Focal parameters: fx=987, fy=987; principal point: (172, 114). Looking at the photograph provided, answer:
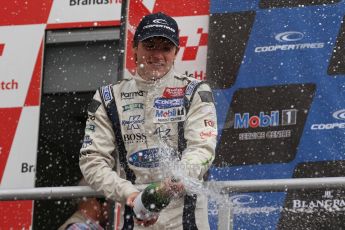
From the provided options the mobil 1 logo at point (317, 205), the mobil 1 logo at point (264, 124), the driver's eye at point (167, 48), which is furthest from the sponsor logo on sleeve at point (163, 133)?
the mobil 1 logo at point (264, 124)

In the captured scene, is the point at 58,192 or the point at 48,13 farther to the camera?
the point at 48,13

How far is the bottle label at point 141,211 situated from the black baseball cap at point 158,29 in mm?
694

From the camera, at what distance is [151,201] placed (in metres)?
3.34

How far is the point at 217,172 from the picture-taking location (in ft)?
17.1

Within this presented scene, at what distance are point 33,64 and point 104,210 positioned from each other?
1119mm

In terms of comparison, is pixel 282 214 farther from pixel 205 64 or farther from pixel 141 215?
pixel 141 215

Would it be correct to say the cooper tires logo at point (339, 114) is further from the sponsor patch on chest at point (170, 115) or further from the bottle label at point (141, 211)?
the bottle label at point (141, 211)

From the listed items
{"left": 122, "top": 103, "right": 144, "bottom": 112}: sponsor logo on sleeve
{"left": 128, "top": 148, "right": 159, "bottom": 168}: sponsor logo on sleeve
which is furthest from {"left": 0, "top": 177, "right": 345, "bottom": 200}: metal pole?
{"left": 122, "top": 103, "right": 144, "bottom": 112}: sponsor logo on sleeve

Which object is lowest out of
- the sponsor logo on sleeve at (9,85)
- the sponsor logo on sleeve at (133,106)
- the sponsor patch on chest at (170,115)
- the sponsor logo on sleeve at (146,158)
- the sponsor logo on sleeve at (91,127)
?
the sponsor logo on sleeve at (146,158)

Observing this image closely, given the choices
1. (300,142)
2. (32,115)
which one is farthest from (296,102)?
(32,115)

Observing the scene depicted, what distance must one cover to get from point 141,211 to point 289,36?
83.2 inches

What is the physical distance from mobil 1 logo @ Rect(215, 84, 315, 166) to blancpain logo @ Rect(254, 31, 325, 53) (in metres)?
0.20

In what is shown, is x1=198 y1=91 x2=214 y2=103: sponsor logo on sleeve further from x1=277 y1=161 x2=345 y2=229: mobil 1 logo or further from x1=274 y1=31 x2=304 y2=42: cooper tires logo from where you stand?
x1=274 y1=31 x2=304 y2=42: cooper tires logo

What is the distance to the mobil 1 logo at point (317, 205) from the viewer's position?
492cm
